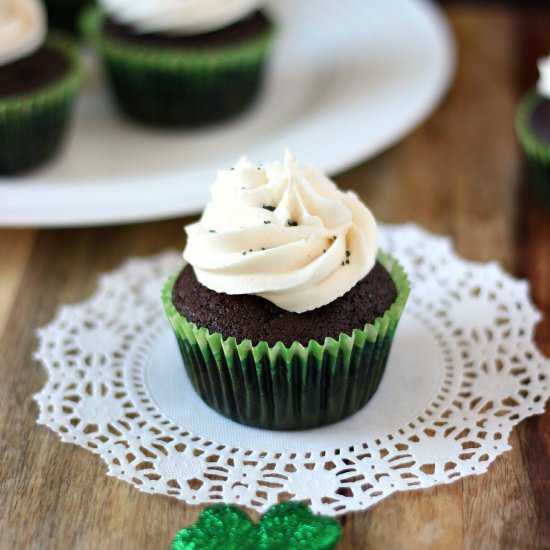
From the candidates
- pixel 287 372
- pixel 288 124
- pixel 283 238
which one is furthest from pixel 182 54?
pixel 287 372

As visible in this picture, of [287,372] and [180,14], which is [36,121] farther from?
[287,372]

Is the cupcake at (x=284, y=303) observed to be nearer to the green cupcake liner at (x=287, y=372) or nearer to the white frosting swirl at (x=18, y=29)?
the green cupcake liner at (x=287, y=372)

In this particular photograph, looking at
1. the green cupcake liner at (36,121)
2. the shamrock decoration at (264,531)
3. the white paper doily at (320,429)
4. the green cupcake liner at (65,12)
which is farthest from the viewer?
the green cupcake liner at (65,12)

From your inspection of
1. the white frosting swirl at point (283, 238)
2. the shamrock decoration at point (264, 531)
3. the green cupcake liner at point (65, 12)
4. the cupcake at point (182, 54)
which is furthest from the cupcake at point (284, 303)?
the green cupcake liner at point (65, 12)

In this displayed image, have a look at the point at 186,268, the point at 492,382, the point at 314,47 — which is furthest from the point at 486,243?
the point at 314,47

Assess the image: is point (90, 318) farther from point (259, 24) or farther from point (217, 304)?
point (259, 24)

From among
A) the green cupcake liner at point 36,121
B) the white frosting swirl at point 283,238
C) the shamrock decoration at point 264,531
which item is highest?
the white frosting swirl at point 283,238
